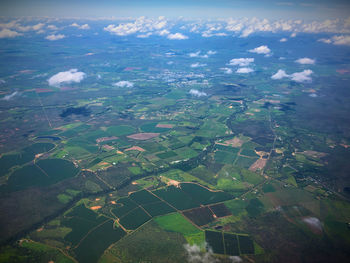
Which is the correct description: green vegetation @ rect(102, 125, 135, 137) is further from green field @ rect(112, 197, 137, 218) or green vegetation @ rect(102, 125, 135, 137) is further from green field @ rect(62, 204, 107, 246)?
green field @ rect(62, 204, 107, 246)

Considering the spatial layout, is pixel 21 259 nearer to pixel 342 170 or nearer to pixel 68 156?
pixel 68 156

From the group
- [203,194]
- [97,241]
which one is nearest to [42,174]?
[97,241]

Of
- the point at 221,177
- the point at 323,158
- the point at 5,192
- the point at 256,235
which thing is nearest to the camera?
the point at 256,235

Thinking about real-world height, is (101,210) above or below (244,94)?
above

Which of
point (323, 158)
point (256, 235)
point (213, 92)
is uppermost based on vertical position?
point (256, 235)

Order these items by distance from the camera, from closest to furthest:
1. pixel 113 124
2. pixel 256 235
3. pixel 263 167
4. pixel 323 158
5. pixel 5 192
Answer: pixel 256 235 → pixel 5 192 → pixel 263 167 → pixel 323 158 → pixel 113 124

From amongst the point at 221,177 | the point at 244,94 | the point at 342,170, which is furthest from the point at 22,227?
the point at 244,94

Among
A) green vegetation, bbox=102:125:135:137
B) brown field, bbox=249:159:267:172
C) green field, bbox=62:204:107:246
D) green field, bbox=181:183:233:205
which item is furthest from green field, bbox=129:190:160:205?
green vegetation, bbox=102:125:135:137

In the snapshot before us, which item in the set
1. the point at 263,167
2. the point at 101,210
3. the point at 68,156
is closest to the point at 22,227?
the point at 101,210

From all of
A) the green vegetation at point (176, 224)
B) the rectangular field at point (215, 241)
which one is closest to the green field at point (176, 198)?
the green vegetation at point (176, 224)

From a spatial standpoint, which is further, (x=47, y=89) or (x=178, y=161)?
(x=47, y=89)
